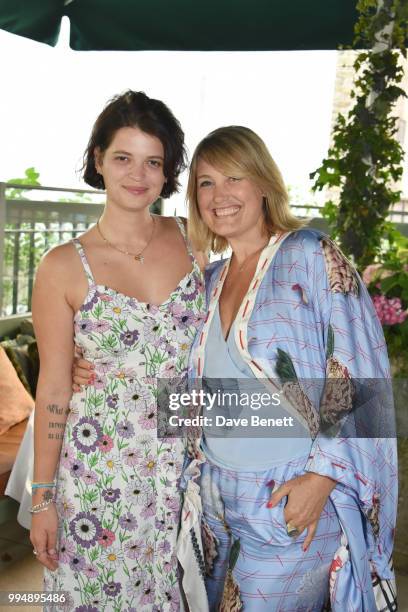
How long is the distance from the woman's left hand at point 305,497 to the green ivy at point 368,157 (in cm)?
235

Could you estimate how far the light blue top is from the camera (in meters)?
1.53

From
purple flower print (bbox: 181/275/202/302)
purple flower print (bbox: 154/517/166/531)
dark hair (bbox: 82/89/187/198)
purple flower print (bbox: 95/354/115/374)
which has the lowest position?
purple flower print (bbox: 154/517/166/531)

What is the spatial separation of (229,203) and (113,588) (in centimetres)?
98

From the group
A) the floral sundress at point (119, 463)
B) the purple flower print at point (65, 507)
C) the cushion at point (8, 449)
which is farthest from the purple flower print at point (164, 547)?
the cushion at point (8, 449)

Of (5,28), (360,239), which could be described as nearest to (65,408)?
(5,28)

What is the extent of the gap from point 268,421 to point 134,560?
48 centimetres

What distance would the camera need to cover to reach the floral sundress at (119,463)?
5.24 feet

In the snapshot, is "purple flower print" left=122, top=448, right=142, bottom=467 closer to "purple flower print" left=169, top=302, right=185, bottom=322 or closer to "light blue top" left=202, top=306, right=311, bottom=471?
"light blue top" left=202, top=306, right=311, bottom=471

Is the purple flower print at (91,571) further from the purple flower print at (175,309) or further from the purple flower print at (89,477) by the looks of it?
the purple flower print at (175,309)

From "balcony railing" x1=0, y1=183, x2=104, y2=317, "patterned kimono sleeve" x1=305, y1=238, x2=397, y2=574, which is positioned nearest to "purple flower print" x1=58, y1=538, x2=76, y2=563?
"patterned kimono sleeve" x1=305, y1=238, x2=397, y2=574

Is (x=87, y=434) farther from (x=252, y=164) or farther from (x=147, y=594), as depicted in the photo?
(x=252, y=164)

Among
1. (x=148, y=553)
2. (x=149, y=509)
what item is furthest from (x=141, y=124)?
(x=148, y=553)

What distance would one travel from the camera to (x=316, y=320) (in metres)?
1.53

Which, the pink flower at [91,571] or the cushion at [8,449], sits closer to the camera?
the pink flower at [91,571]
